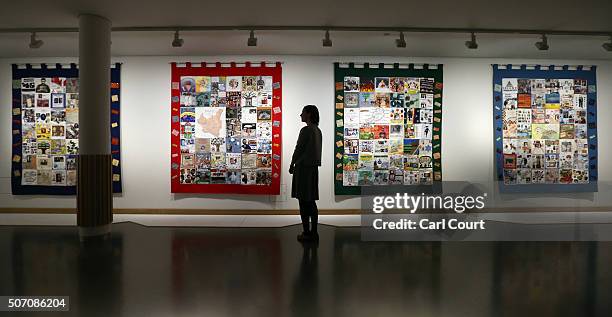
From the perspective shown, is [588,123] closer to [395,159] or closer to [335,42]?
[395,159]

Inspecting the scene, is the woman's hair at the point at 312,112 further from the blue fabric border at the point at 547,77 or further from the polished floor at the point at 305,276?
the blue fabric border at the point at 547,77

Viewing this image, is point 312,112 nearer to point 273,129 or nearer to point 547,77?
point 273,129

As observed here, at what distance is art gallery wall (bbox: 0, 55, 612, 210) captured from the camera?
579cm

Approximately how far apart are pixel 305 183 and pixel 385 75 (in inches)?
121

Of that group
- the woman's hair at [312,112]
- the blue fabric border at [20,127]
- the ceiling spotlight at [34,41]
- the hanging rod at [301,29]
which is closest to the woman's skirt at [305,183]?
the woman's hair at [312,112]

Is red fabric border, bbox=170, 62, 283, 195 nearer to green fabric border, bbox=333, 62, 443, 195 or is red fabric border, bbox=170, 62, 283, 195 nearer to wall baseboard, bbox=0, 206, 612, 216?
wall baseboard, bbox=0, 206, 612, 216

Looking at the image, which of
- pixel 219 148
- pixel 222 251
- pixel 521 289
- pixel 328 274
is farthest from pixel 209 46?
pixel 521 289

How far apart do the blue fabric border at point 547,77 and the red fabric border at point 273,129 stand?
3.92 m

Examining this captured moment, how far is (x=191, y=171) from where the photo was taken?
18.9 feet

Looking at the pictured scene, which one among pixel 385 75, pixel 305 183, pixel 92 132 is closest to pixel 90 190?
pixel 92 132

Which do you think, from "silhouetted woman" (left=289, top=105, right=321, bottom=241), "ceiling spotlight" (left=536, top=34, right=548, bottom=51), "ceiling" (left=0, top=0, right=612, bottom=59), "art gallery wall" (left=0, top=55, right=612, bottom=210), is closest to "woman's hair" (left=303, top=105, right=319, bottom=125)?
"silhouetted woman" (left=289, top=105, right=321, bottom=241)

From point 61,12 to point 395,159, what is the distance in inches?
211

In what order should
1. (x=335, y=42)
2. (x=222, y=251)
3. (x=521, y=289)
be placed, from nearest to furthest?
(x=521, y=289) → (x=222, y=251) → (x=335, y=42)

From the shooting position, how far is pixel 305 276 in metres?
2.84
